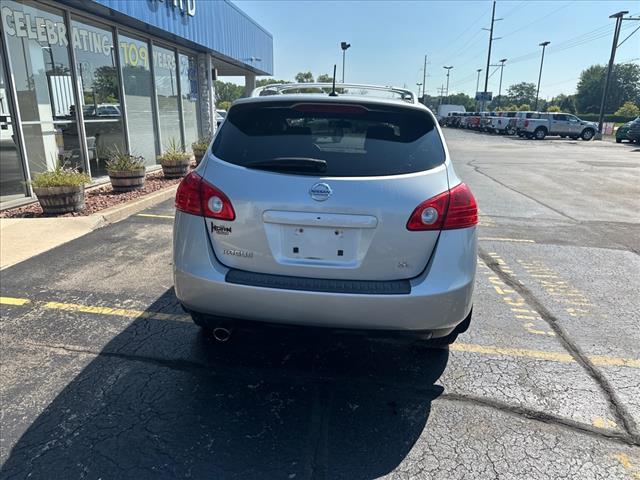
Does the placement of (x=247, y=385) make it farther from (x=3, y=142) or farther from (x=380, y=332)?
(x=3, y=142)

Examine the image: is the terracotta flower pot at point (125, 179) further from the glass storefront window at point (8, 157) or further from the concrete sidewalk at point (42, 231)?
the glass storefront window at point (8, 157)

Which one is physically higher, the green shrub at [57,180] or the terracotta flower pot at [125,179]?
the green shrub at [57,180]

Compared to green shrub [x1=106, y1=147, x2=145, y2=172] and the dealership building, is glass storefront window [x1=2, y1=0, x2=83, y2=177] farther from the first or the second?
green shrub [x1=106, y1=147, x2=145, y2=172]

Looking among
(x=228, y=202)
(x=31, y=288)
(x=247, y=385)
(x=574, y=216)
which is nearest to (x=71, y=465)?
(x=247, y=385)

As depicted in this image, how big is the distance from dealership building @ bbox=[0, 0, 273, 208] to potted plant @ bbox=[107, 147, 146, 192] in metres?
0.81

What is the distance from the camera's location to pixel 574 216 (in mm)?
8273

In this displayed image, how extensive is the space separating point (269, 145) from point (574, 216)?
24.0 ft

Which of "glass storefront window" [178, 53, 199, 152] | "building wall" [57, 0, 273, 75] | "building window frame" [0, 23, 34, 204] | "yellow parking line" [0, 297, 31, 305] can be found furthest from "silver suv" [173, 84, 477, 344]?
"glass storefront window" [178, 53, 199, 152]

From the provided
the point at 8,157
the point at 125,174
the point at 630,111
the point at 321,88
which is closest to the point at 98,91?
the point at 125,174

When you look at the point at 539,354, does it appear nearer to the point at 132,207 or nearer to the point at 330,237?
the point at 330,237

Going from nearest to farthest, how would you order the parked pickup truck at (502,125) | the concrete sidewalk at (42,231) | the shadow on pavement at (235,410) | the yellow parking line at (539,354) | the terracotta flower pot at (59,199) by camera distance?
the shadow on pavement at (235,410) < the yellow parking line at (539,354) < the concrete sidewalk at (42,231) < the terracotta flower pot at (59,199) < the parked pickup truck at (502,125)

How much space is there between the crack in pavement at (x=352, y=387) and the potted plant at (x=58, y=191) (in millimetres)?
3974

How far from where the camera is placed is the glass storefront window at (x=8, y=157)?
7094 mm

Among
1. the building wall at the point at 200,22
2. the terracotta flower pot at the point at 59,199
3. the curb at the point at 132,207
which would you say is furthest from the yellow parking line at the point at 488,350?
the building wall at the point at 200,22
